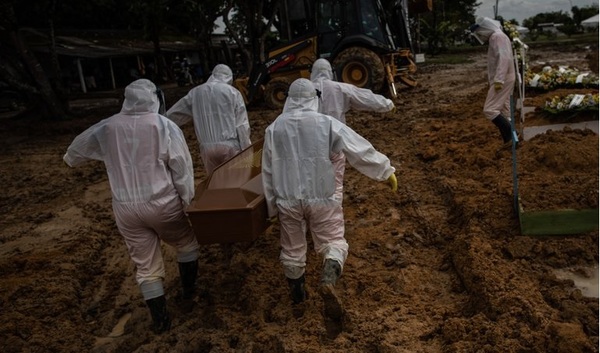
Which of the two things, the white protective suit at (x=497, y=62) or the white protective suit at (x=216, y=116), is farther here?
the white protective suit at (x=497, y=62)

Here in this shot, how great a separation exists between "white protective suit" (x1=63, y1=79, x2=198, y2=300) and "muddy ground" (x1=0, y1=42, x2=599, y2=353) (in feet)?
2.12

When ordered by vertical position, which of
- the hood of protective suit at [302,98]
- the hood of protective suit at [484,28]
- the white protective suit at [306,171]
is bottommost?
the white protective suit at [306,171]

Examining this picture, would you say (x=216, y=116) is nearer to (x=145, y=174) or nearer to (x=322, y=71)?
(x=322, y=71)

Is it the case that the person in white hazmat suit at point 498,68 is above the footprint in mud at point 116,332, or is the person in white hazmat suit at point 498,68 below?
above

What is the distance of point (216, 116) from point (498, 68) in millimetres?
3530

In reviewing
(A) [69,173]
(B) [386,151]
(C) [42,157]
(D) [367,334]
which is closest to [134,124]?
(D) [367,334]

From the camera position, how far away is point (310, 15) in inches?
493

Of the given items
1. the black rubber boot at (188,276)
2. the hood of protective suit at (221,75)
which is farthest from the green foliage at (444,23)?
the black rubber boot at (188,276)

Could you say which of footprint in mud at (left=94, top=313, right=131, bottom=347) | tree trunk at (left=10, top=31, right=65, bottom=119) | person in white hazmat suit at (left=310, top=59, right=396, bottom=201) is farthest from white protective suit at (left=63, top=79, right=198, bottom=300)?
tree trunk at (left=10, top=31, right=65, bottom=119)

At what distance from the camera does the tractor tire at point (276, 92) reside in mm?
12672

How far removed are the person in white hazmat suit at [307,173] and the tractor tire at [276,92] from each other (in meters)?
8.93

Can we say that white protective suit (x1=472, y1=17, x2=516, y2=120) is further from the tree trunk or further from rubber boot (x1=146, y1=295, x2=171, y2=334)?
the tree trunk

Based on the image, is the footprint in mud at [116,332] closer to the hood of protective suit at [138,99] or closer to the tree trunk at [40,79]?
the hood of protective suit at [138,99]

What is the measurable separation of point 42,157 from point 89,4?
754 inches
